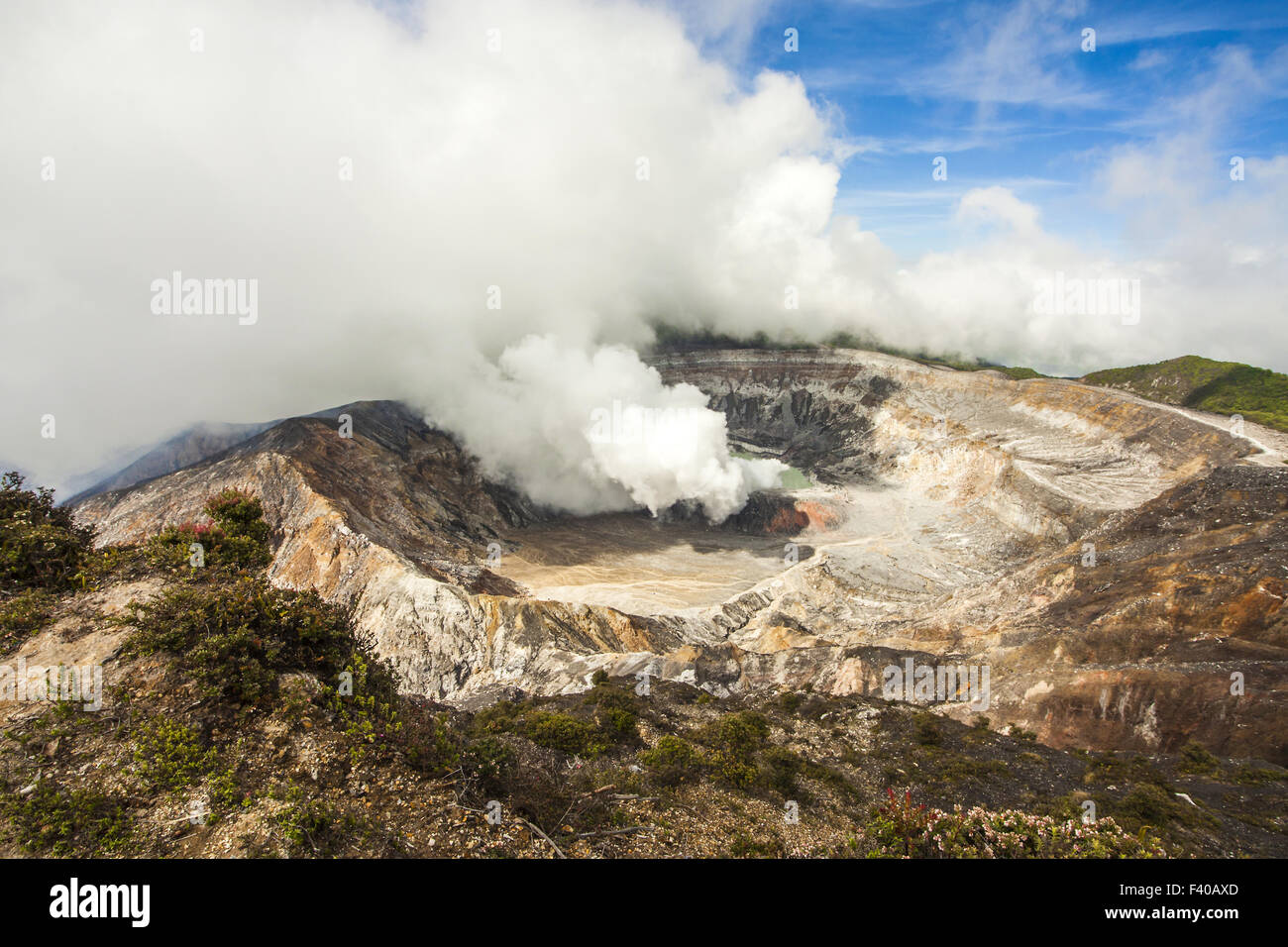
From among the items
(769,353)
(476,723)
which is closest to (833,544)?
(476,723)

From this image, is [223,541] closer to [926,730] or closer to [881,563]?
[926,730]

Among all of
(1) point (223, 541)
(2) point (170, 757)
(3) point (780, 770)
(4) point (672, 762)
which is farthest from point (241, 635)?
(3) point (780, 770)

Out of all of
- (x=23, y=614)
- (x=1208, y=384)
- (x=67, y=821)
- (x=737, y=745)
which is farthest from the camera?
(x=1208, y=384)

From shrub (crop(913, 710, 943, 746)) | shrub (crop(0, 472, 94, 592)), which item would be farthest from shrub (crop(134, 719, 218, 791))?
shrub (crop(913, 710, 943, 746))

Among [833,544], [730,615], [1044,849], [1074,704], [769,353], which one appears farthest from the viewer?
[769,353]

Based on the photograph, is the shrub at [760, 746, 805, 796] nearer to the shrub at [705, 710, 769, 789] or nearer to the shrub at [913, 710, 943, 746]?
the shrub at [705, 710, 769, 789]

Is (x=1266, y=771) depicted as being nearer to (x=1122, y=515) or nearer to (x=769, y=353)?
(x=1122, y=515)
